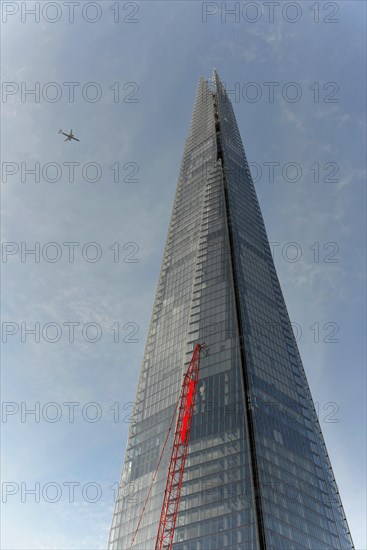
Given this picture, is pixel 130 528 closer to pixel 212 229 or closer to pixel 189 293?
pixel 189 293

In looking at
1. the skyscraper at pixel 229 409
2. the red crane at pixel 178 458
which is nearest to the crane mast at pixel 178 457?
the red crane at pixel 178 458

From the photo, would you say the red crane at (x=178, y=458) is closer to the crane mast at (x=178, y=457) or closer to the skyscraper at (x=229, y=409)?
the crane mast at (x=178, y=457)

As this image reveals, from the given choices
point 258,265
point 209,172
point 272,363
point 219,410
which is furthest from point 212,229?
point 219,410

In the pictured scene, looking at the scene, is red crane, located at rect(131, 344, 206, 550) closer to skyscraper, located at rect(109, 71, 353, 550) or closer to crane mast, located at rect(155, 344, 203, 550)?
crane mast, located at rect(155, 344, 203, 550)

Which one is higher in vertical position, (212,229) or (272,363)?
(212,229)

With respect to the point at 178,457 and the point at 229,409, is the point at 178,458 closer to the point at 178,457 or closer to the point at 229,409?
the point at 178,457

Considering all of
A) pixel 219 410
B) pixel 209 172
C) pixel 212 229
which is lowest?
pixel 219 410

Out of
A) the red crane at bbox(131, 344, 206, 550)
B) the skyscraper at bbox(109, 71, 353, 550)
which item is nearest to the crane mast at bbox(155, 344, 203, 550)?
the red crane at bbox(131, 344, 206, 550)
